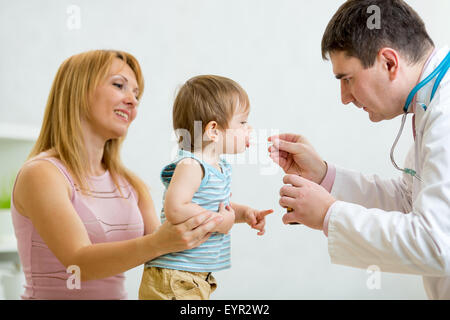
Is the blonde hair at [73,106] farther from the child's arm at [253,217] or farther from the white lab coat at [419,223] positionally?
the white lab coat at [419,223]

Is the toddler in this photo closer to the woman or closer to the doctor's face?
the woman

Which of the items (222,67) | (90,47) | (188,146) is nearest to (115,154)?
(188,146)

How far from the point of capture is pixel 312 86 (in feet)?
7.00

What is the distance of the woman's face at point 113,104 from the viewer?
4.27ft

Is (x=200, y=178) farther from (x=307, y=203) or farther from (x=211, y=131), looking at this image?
(x=307, y=203)

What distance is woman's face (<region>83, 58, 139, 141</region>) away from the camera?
1301mm

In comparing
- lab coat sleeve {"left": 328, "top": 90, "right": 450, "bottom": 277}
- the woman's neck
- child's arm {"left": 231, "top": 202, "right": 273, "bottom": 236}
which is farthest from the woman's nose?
lab coat sleeve {"left": 328, "top": 90, "right": 450, "bottom": 277}

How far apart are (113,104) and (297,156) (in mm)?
533

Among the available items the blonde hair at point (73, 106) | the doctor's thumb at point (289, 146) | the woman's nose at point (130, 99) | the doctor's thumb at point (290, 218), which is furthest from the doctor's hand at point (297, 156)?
the blonde hair at point (73, 106)

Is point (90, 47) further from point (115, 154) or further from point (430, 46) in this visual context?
point (430, 46)

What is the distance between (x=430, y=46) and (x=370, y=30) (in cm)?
17

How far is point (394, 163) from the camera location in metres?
1.13

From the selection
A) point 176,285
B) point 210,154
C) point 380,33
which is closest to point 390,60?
point 380,33

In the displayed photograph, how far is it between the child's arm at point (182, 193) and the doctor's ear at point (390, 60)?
0.49 m
